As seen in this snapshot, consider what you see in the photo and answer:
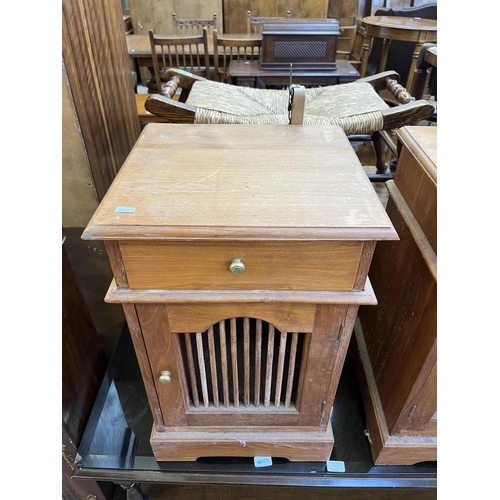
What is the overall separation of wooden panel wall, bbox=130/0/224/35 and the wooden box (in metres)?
1.72

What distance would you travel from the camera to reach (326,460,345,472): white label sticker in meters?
0.85

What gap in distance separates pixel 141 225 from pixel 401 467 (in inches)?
30.9

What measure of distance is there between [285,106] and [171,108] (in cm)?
50

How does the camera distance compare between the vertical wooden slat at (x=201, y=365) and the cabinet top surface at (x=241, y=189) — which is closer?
the cabinet top surface at (x=241, y=189)

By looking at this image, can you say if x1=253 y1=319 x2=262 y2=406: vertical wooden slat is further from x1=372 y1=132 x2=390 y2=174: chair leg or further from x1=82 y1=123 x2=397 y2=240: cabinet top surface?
x1=372 y1=132 x2=390 y2=174: chair leg

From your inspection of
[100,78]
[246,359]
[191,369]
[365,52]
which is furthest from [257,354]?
[365,52]

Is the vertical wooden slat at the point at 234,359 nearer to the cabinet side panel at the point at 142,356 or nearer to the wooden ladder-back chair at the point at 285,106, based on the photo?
the cabinet side panel at the point at 142,356

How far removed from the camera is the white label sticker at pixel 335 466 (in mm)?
851

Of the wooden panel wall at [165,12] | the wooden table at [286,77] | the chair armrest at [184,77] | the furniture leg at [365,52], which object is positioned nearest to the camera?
the chair armrest at [184,77]

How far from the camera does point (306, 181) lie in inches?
25.4

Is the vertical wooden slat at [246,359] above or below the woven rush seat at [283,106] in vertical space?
below

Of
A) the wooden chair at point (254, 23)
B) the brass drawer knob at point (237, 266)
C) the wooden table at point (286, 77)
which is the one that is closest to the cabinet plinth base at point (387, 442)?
the brass drawer knob at point (237, 266)

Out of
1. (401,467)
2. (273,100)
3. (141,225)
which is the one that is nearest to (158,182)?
(141,225)

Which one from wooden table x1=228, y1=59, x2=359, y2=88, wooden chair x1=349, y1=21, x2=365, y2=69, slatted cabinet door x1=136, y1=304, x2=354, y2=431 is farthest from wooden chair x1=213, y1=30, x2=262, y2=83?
slatted cabinet door x1=136, y1=304, x2=354, y2=431
